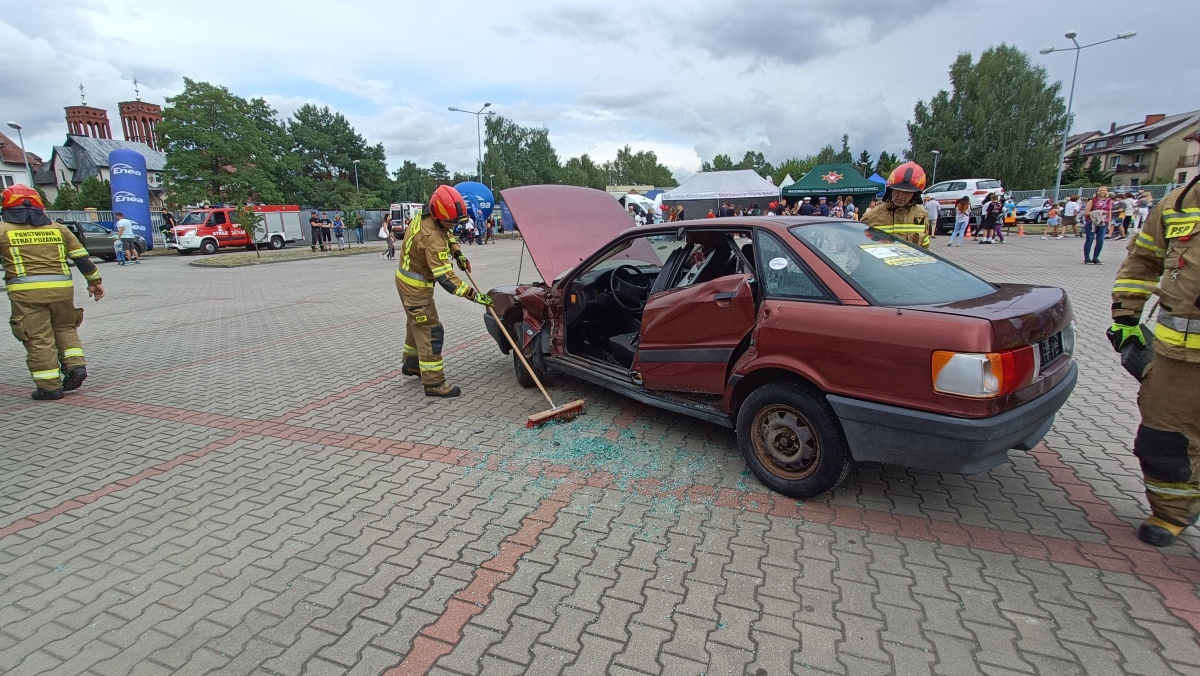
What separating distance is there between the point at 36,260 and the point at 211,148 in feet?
A: 114

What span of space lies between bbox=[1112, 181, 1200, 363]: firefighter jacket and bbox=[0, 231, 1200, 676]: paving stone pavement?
0.98 meters

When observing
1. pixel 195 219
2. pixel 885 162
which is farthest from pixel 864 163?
pixel 195 219

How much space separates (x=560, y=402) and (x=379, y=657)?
2859 millimetres

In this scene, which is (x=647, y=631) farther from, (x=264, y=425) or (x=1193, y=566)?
(x=264, y=425)

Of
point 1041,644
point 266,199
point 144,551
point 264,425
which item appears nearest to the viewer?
point 1041,644

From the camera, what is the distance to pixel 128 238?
21438 millimetres

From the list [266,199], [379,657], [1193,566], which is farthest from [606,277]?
[266,199]

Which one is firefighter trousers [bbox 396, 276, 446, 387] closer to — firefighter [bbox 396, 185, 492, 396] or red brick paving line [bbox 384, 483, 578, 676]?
firefighter [bbox 396, 185, 492, 396]

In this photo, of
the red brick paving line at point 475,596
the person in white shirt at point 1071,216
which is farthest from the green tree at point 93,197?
the person in white shirt at point 1071,216

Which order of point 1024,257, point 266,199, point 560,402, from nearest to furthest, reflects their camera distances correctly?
1. point 560,402
2. point 1024,257
3. point 266,199

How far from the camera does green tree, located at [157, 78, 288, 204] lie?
106 ft

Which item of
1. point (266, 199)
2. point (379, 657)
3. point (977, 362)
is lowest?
point (379, 657)

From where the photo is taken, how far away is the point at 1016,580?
7.98 feet

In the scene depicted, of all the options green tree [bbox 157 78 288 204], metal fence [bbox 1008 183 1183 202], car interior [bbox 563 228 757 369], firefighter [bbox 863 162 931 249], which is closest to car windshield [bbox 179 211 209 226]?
green tree [bbox 157 78 288 204]
